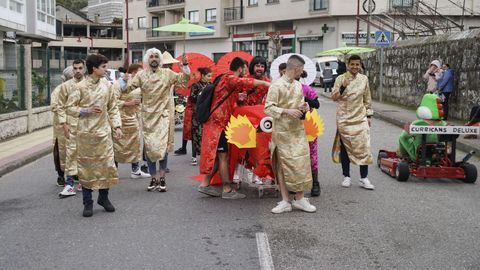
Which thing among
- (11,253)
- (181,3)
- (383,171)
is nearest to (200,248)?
(11,253)

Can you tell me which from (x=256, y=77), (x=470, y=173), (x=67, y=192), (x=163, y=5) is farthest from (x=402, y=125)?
(x=163, y=5)

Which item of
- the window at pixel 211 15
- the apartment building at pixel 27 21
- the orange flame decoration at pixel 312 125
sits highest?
the window at pixel 211 15

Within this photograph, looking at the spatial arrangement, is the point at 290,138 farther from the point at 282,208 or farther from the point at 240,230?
the point at 240,230

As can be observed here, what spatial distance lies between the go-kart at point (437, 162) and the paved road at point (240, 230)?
154mm

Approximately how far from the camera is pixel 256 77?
24.5ft

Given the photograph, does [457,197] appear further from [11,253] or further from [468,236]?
[11,253]

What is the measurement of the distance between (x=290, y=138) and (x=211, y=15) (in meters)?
48.0

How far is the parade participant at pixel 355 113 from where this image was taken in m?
7.92

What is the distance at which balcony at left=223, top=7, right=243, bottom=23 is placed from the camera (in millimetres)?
50156

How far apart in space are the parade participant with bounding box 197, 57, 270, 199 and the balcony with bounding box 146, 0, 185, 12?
50.7 m

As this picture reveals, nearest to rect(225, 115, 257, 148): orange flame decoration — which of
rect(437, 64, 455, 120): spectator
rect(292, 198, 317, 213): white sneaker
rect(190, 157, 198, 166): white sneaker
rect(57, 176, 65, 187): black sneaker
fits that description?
rect(292, 198, 317, 213): white sneaker

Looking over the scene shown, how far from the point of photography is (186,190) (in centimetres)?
802

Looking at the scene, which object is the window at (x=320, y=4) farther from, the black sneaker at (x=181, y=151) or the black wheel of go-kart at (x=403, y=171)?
the black wheel of go-kart at (x=403, y=171)

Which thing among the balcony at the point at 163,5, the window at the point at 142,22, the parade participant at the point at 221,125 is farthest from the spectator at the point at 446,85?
the window at the point at 142,22
